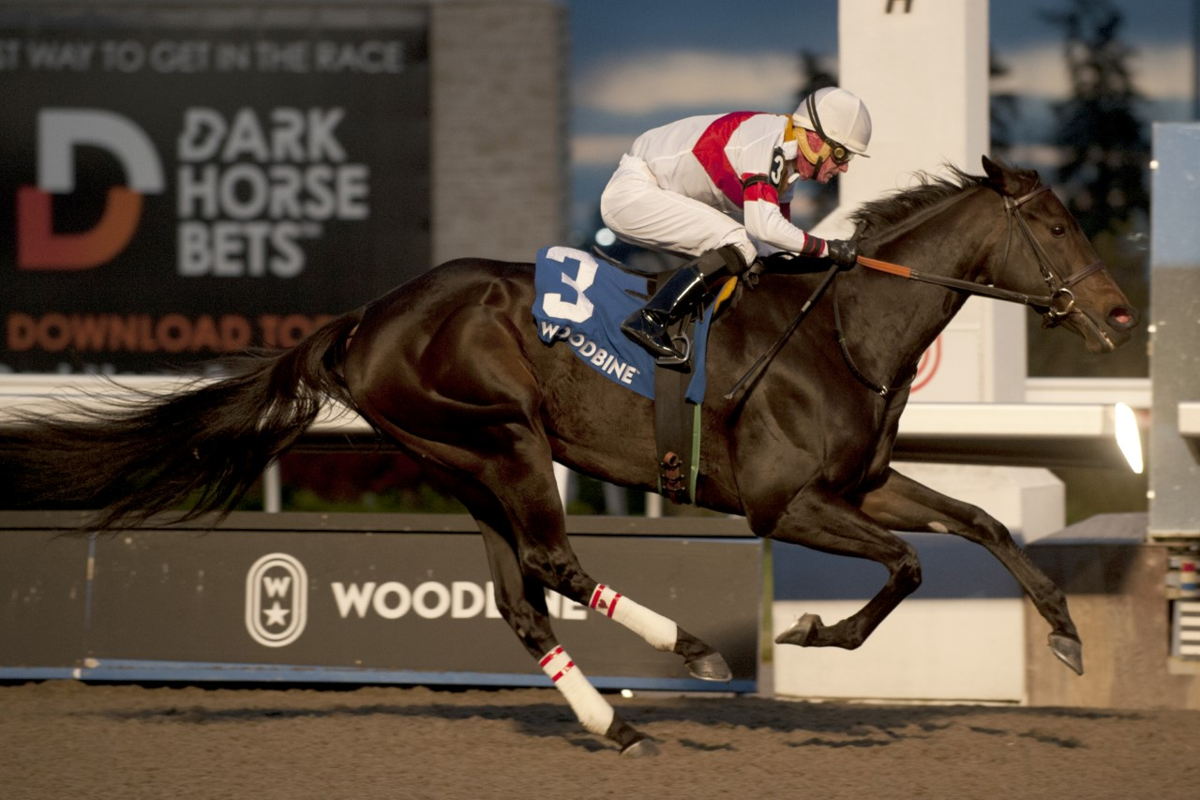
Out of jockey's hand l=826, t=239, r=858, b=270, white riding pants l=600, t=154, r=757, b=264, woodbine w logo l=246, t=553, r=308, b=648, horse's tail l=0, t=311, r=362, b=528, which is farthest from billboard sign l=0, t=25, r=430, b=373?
jockey's hand l=826, t=239, r=858, b=270

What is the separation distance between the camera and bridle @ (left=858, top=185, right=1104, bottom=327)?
5.23 m

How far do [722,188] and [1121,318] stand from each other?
→ 120 centimetres

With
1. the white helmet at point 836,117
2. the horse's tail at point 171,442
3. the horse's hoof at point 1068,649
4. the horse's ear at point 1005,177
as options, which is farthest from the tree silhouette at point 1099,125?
the horse's tail at point 171,442

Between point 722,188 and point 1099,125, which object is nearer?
point 722,188

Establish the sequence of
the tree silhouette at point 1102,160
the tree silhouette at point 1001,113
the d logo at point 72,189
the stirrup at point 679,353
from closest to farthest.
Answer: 1. the stirrup at point 679,353
2. the d logo at point 72,189
3. the tree silhouette at point 1102,160
4. the tree silhouette at point 1001,113

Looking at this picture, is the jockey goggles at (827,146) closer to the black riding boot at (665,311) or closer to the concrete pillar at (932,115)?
the black riding boot at (665,311)

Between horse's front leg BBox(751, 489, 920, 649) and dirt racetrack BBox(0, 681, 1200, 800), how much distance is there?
1.25 feet

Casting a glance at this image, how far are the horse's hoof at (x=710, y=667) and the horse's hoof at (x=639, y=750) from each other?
28cm

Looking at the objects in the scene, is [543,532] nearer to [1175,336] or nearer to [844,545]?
[844,545]

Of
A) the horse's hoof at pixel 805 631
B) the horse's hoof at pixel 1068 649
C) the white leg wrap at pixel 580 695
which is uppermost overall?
the horse's hoof at pixel 805 631

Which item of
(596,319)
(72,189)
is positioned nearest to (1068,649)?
(596,319)

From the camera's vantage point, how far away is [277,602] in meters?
6.92

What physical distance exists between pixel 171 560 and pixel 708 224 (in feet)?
9.04

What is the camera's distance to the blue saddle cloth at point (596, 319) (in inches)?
209
